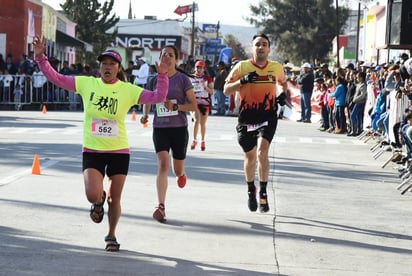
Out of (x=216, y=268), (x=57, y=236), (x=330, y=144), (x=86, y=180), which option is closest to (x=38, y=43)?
(x=86, y=180)

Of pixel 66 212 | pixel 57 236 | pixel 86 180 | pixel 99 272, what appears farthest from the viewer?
pixel 66 212

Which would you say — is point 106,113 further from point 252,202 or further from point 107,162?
point 252,202

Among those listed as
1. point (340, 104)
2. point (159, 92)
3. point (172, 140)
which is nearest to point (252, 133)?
point (172, 140)

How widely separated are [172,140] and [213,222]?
1.03 meters

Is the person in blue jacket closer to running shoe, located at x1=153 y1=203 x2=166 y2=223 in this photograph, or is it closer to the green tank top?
running shoe, located at x1=153 y1=203 x2=166 y2=223

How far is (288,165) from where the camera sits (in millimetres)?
16938

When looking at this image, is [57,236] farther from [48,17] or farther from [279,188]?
[48,17]

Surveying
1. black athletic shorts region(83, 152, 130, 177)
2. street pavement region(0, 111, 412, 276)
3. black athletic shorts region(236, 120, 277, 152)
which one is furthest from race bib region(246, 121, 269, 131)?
black athletic shorts region(83, 152, 130, 177)

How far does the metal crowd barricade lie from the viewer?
116 feet

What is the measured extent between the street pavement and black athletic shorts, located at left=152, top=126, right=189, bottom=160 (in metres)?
0.70

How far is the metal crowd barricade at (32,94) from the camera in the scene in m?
35.3

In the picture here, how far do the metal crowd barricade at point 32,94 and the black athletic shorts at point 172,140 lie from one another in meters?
25.3

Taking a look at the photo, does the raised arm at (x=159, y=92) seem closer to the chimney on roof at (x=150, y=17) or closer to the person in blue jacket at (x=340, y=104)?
the person in blue jacket at (x=340, y=104)

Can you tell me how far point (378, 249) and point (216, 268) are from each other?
1918 mm
